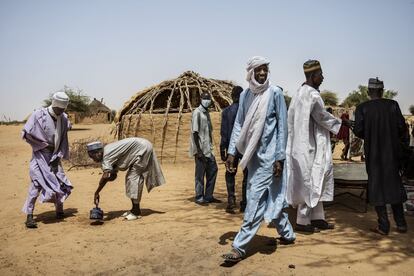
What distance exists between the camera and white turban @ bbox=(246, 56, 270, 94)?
401 cm

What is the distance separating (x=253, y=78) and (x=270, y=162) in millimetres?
860

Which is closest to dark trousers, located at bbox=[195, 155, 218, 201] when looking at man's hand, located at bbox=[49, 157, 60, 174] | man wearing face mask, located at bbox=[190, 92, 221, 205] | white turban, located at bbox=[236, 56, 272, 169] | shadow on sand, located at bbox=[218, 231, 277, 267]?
man wearing face mask, located at bbox=[190, 92, 221, 205]

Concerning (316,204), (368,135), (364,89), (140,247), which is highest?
(364,89)

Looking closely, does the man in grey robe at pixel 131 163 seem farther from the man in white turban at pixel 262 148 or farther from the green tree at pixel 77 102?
the green tree at pixel 77 102

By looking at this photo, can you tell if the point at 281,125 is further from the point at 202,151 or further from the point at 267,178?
the point at 202,151

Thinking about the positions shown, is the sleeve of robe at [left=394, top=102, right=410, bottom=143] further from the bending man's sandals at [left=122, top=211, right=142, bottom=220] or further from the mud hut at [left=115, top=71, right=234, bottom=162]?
the mud hut at [left=115, top=71, right=234, bottom=162]

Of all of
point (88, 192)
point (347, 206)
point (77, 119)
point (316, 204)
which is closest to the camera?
point (316, 204)

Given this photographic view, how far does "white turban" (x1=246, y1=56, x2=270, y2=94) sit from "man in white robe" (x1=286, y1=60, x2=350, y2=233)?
891 mm

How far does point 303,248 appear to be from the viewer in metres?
4.18

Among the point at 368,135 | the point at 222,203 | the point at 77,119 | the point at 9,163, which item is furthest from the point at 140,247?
the point at 77,119

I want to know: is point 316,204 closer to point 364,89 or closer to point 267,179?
point 267,179

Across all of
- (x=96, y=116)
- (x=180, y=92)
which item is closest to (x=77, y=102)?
(x=96, y=116)

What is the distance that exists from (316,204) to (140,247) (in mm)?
2059

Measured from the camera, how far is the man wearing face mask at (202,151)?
6.66 m
